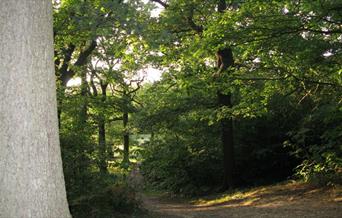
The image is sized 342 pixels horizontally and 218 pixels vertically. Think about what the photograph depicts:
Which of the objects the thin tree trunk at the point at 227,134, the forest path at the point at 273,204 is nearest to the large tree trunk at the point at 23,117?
the forest path at the point at 273,204

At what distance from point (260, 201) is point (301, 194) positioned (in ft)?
4.19

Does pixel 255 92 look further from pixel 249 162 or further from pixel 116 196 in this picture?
pixel 116 196

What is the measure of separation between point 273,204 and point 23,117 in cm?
966

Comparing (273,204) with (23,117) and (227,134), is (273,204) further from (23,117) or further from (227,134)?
(23,117)

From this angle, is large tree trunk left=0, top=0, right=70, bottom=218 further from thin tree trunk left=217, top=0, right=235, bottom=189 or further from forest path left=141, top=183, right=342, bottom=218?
thin tree trunk left=217, top=0, right=235, bottom=189

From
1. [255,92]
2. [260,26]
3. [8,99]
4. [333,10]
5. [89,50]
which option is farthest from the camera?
[89,50]

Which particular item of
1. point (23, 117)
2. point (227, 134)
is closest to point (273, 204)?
point (227, 134)

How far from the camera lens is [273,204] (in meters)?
11.5

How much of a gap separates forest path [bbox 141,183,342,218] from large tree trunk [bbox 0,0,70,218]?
6.28 m

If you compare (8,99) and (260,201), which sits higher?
(8,99)

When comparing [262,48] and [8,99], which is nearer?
[8,99]

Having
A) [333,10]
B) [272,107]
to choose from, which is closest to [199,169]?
[272,107]

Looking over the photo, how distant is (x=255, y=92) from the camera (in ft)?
41.8

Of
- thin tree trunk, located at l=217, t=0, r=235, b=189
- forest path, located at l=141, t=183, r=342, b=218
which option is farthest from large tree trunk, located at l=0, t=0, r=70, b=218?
thin tree trunk, located at l=217, t=0, r=235, b=189
